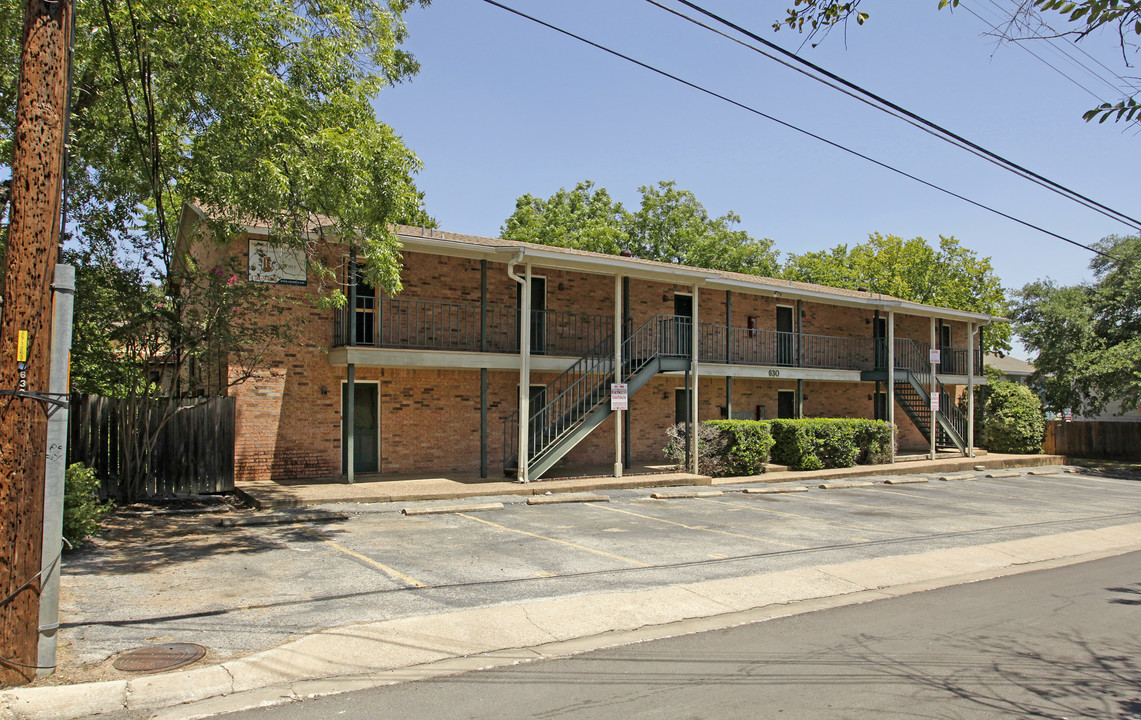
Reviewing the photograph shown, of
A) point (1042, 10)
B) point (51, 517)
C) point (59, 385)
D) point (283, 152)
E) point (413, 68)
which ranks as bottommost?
point (51, 517)

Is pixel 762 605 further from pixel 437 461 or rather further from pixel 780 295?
pixel 780 295

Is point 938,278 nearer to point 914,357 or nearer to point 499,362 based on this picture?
point 914,357

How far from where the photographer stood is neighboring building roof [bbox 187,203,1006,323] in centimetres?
1508

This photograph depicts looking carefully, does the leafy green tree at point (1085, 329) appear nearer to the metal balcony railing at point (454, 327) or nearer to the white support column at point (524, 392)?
the metal balcony railing at point (454, 327)

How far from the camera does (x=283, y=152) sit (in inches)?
393

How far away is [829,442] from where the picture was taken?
68.8 feet

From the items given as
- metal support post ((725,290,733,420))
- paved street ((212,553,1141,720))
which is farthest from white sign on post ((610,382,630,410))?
paved street ((212,553,1141,720))

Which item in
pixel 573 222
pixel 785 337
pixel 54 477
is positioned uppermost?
pixel 573 222

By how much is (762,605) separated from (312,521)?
Result: 6865mm

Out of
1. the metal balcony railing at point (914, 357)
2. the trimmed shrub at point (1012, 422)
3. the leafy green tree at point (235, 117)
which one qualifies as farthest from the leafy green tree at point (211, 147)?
the trimmed shrub at point (1012, 422)

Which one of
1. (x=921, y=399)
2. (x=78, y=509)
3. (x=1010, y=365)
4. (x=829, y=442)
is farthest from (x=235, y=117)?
(x=1010, y=365)

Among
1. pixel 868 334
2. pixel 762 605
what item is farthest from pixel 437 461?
pixel 868 334

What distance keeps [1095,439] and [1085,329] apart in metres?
6.34

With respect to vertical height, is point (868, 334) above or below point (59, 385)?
above
